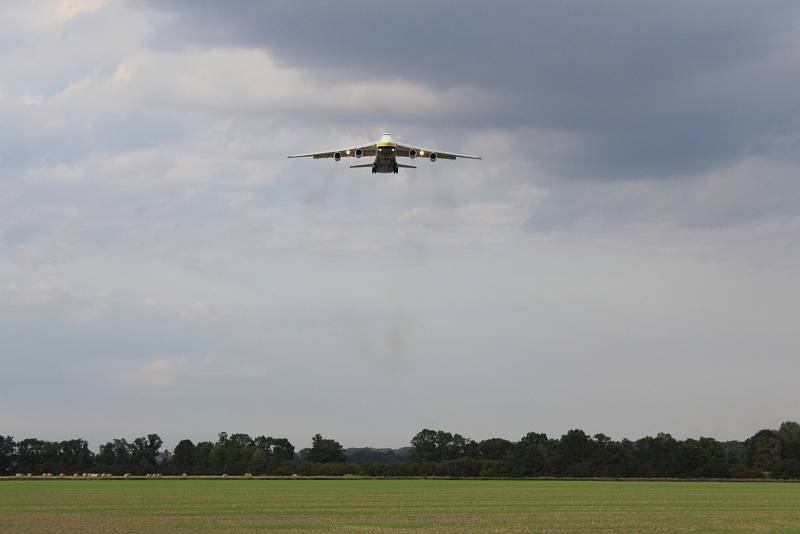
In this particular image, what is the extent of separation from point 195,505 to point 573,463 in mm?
124051

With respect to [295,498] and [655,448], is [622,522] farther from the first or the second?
[655,448]

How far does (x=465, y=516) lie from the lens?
62.0 m

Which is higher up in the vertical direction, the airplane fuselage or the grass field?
the airplane fuselage

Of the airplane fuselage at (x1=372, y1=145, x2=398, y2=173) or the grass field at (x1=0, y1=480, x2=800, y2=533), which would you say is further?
the airplane fuselage at (x1=372, y1=145, x2=398, y2=173)

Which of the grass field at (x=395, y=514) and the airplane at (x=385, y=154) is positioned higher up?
the airplane at (x=385, y=154)

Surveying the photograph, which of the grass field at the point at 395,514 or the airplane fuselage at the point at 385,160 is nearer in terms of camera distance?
the grass field at the point at 395,514

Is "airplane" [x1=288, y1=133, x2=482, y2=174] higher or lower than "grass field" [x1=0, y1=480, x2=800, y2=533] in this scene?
higher

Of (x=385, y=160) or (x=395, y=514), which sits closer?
(x=395, y=514)

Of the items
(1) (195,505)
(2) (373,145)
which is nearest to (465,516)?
(1) (195,505)

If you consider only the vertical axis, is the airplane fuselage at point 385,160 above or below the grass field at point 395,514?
above

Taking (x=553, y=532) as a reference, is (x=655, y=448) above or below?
above

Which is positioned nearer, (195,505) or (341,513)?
(341,513)

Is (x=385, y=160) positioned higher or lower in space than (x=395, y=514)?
higher

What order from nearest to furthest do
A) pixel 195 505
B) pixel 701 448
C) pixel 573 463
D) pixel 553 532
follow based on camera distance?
1. pixel 553 532
2. pixel 195 505
3. pixel 701 448
4. pixel 573 463
